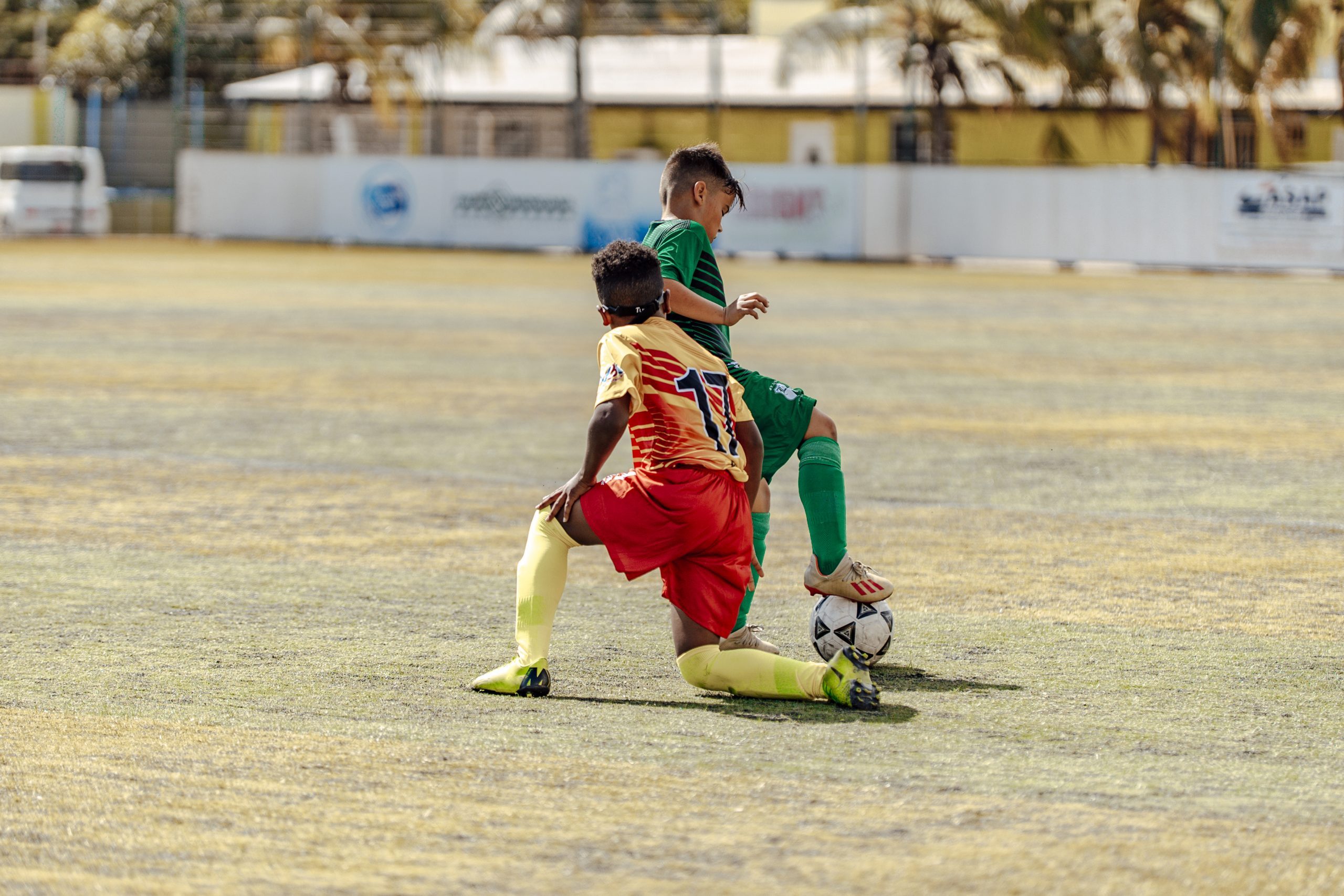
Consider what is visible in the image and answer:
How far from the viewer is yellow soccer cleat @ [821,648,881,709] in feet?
18.1

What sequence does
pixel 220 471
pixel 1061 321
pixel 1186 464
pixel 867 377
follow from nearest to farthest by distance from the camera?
1. pixel 220 471
2. pixel 1186 464
3. pixel 867 377
4. pixel 1061 321

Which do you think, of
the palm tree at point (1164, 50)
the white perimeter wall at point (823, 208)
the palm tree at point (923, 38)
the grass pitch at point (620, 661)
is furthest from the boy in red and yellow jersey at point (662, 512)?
the palm tree at point (1164, 50)

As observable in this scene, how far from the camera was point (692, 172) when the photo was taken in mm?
6051

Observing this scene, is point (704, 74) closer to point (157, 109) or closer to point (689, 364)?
point (157, 109)

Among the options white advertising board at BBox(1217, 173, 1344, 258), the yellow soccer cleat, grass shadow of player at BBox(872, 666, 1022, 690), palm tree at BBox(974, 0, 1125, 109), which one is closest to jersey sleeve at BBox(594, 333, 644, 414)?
the yellow soccer cleat

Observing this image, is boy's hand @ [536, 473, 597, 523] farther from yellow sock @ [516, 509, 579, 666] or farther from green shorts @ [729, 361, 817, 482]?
green shorts @ [729, 361, 817, 482]

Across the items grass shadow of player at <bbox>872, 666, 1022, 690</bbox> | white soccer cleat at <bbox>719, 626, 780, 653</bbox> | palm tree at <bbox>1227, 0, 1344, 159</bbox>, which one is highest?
palm tree at <bbox>1227, 0, 1344, 159</bbox>

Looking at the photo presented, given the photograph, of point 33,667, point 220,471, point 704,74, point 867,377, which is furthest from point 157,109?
point 33,667

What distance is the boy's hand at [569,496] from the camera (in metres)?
5.68

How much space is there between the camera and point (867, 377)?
1697 centimetres

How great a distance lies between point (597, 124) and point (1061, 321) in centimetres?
2708

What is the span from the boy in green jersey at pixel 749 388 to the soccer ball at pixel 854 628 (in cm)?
4

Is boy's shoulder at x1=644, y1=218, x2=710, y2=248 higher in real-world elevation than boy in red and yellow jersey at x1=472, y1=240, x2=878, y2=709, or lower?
higher

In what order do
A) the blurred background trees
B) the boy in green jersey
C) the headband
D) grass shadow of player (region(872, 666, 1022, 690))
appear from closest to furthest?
the headband < grass shadow of player (region(872, 666, 1022, 690)) < the boy in green jersey < the blurred background trees
